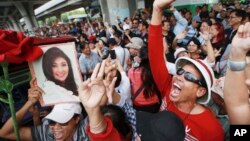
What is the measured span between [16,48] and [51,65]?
22cm

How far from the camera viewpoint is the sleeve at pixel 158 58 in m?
2.23

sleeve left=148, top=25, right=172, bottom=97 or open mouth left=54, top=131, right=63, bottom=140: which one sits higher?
sleeve left=148, top=25, right=172, bottom=97

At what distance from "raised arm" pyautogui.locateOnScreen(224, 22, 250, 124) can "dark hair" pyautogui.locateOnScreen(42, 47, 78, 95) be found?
0.84 m

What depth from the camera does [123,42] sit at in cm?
698

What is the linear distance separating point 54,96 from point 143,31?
5.94m

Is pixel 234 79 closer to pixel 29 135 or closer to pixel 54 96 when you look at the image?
pixel 54 96

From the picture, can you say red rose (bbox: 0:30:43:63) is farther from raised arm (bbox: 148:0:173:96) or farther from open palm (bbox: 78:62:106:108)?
raised arm (bbox: 148:0:173:96)

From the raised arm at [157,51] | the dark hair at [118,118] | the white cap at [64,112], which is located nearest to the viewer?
the white cap at [64,112]

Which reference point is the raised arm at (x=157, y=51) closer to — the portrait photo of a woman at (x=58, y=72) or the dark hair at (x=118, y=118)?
the dark hair at (x=118, y=118)

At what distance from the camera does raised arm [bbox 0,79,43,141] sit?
1639 mm

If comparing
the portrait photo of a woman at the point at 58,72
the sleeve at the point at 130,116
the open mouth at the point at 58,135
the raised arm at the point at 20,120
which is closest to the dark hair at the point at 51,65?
the portrait photo of a woman at the point at 58,72

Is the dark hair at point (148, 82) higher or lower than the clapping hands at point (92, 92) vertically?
lower

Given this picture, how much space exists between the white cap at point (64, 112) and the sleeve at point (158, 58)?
0.77 m

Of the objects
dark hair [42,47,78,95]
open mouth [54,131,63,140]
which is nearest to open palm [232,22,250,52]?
dark hair [42,47,78,95]
